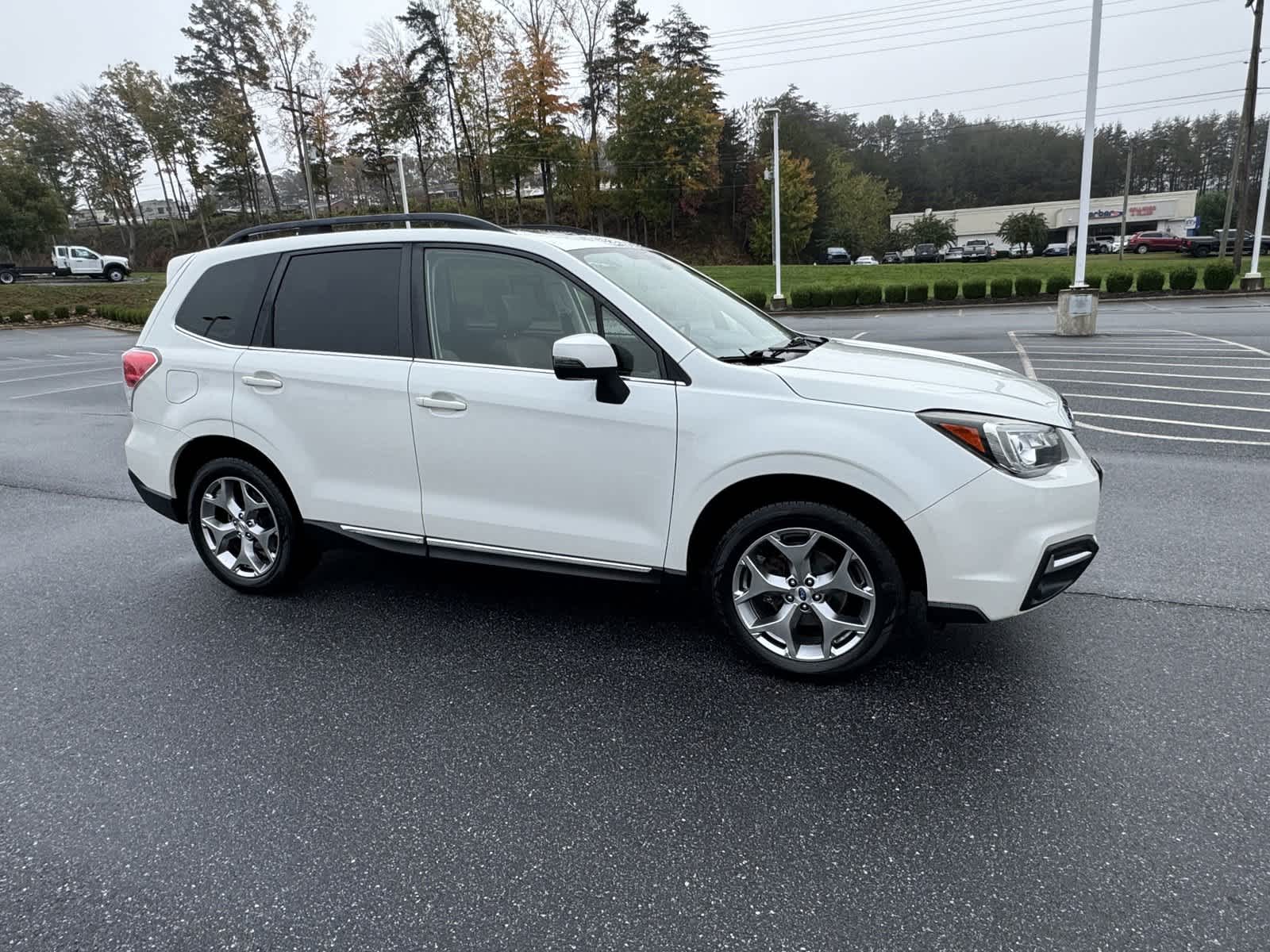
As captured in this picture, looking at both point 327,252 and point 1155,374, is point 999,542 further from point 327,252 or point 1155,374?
point 1155,374

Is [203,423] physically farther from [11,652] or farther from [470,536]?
[470,536]

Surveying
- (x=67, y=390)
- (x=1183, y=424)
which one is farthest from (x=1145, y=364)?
(x=67, y=390)

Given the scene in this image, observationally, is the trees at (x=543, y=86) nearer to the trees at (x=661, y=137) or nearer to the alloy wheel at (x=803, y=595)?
the trees at (x=661, y=137)

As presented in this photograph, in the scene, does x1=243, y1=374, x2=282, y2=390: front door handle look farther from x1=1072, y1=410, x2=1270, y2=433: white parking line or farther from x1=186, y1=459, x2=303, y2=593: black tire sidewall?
x1=1072, y1=410, x2=1270, y2=433: white parking line

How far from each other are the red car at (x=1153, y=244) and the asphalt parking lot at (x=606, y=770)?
65.3 metres

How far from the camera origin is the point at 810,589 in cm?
324

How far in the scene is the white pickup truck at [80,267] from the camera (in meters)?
49.2

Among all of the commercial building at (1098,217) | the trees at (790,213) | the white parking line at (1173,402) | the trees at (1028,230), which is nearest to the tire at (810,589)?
the white parking line at (1173,402)

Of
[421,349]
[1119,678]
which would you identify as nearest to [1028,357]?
[1119,678]

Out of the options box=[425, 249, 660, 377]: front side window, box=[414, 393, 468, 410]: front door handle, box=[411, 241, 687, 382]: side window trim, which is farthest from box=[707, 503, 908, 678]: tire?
box=[414, 393, 468, 410]: front door handle

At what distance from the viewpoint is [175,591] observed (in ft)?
15.1

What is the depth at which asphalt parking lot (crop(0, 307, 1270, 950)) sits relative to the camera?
7.14 feet

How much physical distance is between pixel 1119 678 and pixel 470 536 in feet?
9.34

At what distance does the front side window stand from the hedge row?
2642 cm
